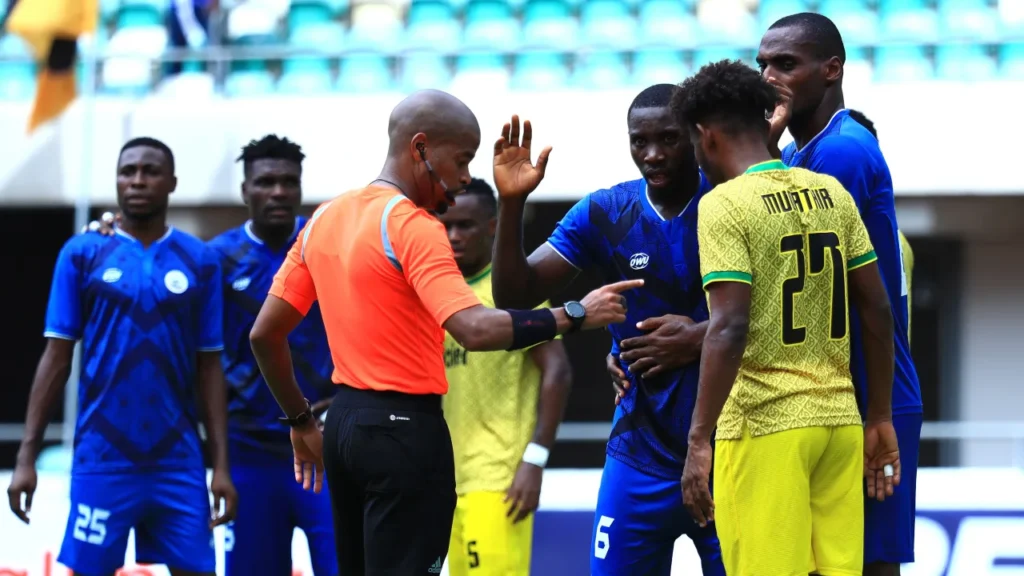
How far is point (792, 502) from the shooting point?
147 inches

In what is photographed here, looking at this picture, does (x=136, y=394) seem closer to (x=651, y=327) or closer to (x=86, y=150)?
(x=651, y=327)

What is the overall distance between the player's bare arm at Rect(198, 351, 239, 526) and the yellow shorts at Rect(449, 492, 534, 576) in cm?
106

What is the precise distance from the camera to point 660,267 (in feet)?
14.6

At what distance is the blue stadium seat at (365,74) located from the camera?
36.8 ft

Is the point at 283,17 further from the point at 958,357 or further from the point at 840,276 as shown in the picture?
the point at 840,276

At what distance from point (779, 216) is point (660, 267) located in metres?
0.80

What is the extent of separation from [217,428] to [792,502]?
304 cm

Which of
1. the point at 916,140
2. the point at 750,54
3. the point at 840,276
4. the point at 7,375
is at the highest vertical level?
the point at 750,54

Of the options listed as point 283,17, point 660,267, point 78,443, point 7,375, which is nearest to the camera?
point 660,267

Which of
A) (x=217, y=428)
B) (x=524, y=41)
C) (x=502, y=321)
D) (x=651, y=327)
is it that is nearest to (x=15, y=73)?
Result: (x=524, y=41)

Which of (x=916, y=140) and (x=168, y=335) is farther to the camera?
(x=916, y=140)

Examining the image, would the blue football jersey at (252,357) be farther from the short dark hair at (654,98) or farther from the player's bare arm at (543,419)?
the short dark hair at (654,98)

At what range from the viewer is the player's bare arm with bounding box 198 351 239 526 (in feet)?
19.1

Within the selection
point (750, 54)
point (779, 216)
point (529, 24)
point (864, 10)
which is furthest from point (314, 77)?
point (779, 216)
